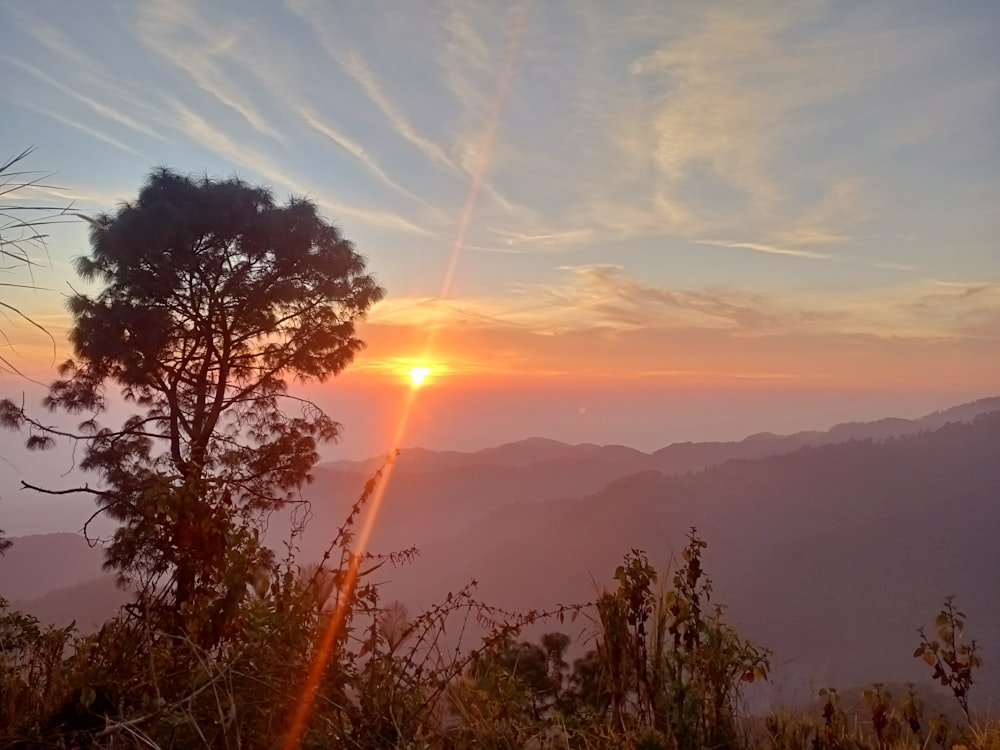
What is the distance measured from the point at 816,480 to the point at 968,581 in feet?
160

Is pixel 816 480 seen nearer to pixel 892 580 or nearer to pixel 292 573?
pixel 892 580

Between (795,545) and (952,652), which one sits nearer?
(952,652)

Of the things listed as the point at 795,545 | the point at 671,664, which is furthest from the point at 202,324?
the point at 795,545

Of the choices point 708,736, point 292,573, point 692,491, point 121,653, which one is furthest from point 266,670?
point 692,491

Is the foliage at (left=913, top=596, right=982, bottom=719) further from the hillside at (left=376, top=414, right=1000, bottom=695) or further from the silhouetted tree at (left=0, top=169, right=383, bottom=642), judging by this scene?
the hillside at (left=376, top=414, right=1000, bottom=695)

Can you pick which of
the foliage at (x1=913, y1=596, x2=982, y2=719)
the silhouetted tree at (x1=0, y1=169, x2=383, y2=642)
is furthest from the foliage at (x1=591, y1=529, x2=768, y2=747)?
the silhouetted tree at (x1=0, y1=169, x2=383, y2=642)

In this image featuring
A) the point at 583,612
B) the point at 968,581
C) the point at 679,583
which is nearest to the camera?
the point at 583,612

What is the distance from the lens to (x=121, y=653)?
129 inches

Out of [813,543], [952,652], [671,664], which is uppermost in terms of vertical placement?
[671,664]

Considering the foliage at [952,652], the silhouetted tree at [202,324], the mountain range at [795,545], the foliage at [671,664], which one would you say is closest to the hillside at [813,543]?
the mountain range at [795,545]

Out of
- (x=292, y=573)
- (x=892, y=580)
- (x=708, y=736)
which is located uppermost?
(x=292, y=573)

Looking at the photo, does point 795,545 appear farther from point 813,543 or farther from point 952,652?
point 952,652

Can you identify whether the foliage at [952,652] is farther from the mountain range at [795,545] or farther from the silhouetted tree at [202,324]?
the mountain range at [795,545]

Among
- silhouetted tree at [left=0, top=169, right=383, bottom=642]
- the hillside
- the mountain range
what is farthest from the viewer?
the hillside
